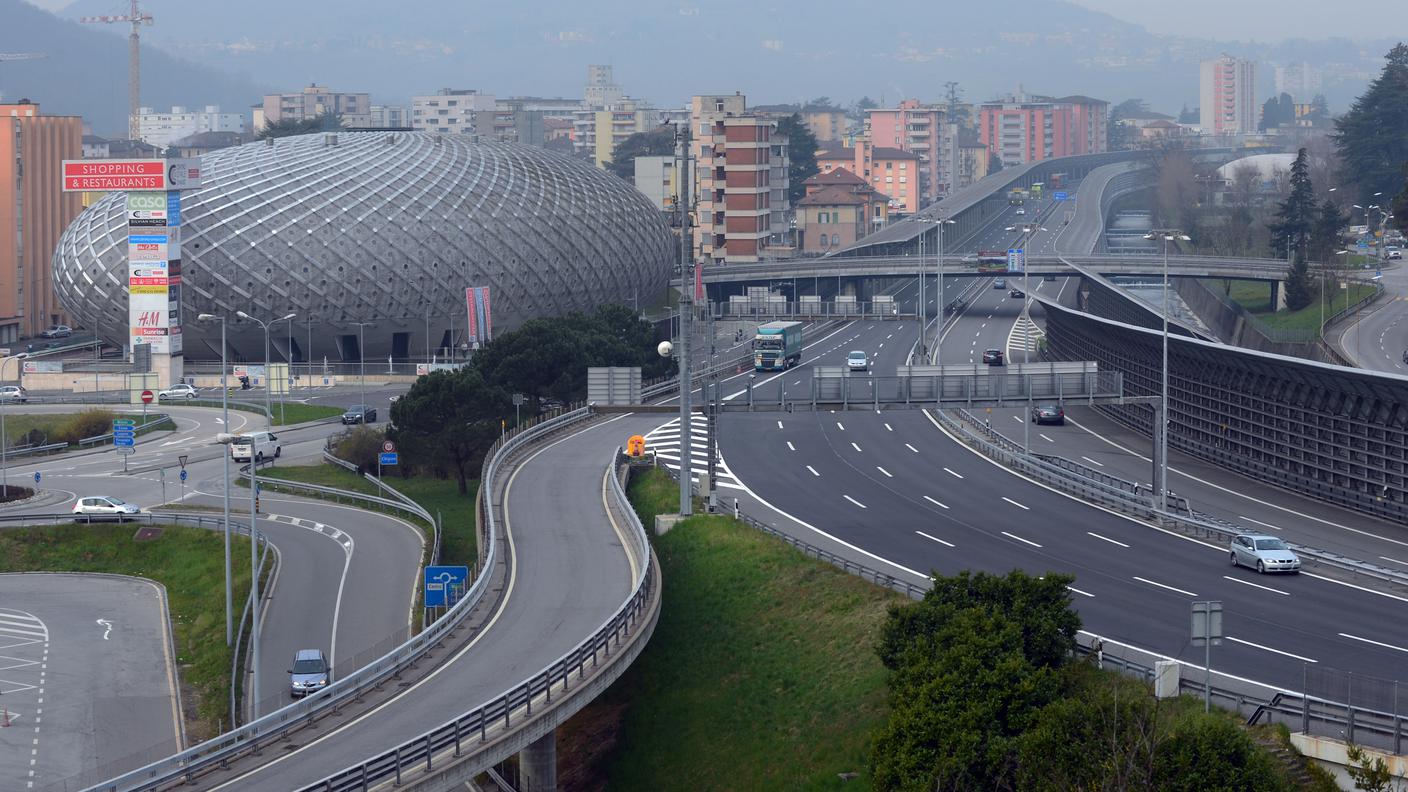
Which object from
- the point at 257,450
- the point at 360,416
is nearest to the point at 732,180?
the point at 360,416

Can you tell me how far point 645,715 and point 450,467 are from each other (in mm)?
33668

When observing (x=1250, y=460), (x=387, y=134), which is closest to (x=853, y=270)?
(x=387, y=134)

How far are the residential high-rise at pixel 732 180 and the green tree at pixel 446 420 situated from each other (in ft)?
268

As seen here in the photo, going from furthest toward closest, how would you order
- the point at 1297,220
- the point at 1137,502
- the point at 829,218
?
the point at 829,218, the point at 1297,220, the point at 1137,502

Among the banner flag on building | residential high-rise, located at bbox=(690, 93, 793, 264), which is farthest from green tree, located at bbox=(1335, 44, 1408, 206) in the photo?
the banner flag on building

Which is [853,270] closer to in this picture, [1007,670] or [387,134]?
[387,134]

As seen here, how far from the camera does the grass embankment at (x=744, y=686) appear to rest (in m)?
34.0

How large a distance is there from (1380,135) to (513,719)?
138580 mm

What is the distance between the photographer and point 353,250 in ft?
355

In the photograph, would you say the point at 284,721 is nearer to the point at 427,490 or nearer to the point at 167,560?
the point at 167,560

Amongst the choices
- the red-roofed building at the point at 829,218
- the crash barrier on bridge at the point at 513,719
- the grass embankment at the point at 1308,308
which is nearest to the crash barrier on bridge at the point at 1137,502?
the crash barrier on bridge at the point at 513,719

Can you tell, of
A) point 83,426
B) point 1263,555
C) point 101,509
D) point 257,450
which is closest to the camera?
point 1263,555

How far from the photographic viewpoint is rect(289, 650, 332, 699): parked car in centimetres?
4217

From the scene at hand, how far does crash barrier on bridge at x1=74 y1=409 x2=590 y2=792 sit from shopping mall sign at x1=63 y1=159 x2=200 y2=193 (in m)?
60.5
